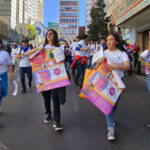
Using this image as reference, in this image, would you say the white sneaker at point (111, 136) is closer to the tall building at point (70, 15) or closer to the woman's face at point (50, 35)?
the woman's face at point (50, 35)

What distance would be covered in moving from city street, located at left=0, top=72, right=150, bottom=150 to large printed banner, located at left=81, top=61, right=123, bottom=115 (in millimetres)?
608

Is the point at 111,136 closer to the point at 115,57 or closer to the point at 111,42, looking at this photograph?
the point at 115,57

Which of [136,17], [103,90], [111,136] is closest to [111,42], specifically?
[103,90]

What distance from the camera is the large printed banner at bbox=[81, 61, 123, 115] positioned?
3.37 meters

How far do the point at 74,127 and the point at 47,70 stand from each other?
1181mm

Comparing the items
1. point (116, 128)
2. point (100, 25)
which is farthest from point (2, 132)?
point (100, 25)

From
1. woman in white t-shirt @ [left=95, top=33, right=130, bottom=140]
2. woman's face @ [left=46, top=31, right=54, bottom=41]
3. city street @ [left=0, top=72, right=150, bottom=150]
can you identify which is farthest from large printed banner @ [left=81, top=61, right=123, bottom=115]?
woman's face @ [left=46, top=31, right=54, bottom=41]

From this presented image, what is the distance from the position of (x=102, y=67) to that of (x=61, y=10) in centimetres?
13622

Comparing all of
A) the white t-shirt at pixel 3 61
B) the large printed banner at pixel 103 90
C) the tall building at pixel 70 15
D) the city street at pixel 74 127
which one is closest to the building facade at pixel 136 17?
the city street at pixel 74 127

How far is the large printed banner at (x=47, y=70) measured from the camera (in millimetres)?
3827

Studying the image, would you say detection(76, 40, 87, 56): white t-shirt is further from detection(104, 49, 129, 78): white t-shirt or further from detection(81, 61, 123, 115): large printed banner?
detection(81, 61, 123, 115): large printed banner

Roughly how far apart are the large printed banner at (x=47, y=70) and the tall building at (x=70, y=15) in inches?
5027

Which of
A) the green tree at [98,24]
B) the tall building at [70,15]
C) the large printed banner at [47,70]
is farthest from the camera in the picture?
the tall building at [70,15]

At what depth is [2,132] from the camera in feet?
12.7
